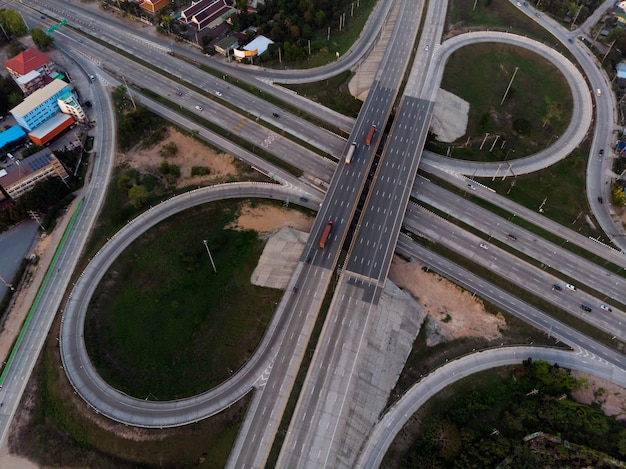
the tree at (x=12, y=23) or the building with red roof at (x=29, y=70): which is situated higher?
the tree at (x=12, y=23)

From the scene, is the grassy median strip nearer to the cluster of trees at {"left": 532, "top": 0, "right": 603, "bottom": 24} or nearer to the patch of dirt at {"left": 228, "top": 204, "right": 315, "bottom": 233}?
the patch of dirt at {"left": 228, "top": 204, "right": 315, "bottom": 233}

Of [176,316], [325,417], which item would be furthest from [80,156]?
[325,417]

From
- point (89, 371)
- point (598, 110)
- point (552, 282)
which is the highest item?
point (598, 110)

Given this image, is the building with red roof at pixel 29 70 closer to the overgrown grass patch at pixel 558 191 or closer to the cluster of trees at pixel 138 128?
the cluster of trees at pixel 138 128

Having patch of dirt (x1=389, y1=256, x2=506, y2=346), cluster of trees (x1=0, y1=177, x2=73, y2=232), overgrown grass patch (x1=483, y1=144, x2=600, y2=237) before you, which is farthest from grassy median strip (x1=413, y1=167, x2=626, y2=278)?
cluster of trees (x1=0, y1=177, x2=73, y2=232)

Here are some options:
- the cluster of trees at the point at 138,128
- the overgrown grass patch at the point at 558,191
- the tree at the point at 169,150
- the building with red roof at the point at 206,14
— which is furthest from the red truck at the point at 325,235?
the building with red roof at the point at 206,14

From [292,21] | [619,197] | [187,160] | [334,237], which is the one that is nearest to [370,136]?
[334,237]

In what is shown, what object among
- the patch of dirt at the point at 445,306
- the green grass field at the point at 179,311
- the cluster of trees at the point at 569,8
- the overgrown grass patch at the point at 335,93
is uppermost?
the cluster of trees at the point at 569,8

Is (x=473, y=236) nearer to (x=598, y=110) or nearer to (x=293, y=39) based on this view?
(x=598, y=110)
